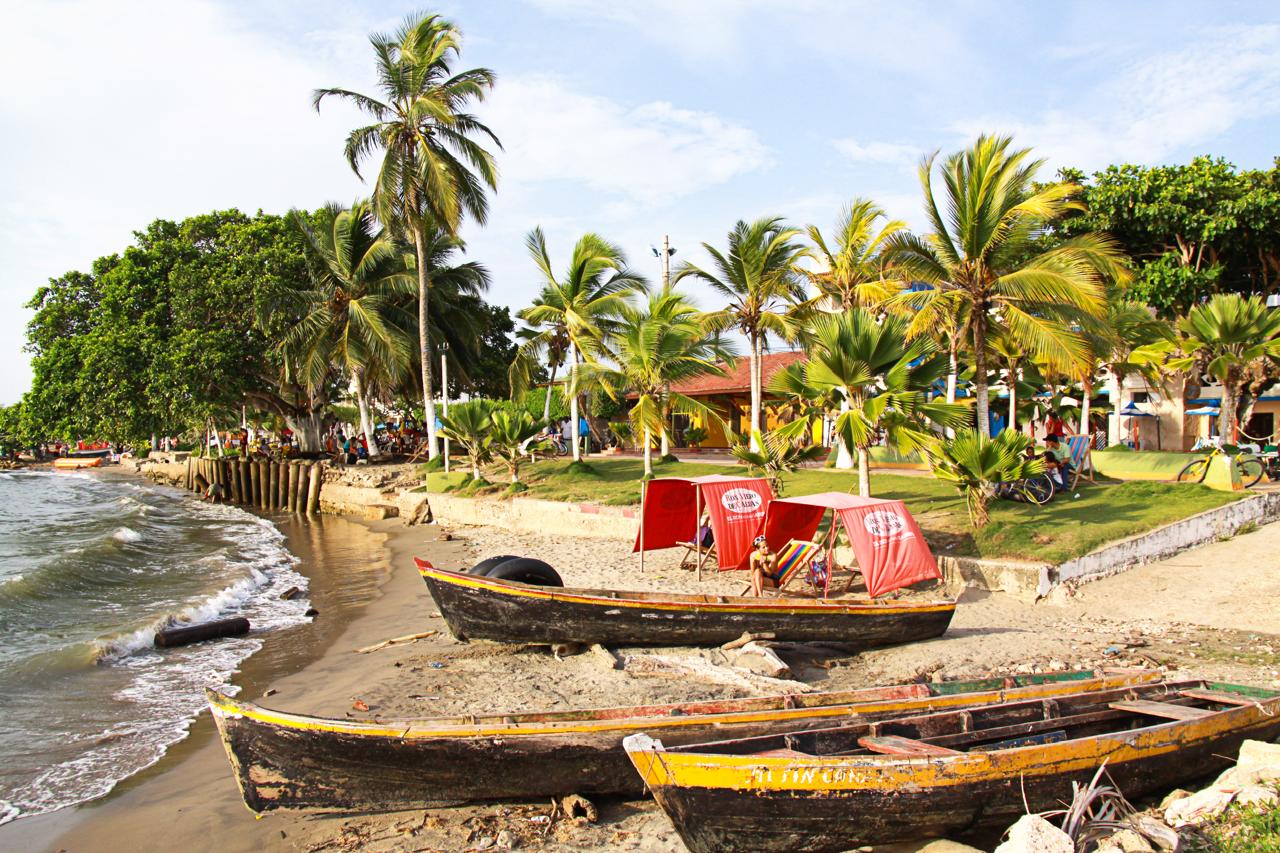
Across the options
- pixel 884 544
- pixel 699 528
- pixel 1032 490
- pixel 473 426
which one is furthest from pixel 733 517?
pixel 473 426

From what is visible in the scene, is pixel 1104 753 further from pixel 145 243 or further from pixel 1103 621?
pixel 145 243

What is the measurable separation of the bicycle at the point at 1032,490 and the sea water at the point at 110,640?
12.3 meters

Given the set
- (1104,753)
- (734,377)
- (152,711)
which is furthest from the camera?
(734,377)

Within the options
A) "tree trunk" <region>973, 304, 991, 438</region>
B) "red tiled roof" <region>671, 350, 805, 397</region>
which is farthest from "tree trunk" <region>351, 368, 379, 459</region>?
"tree trunk" <region>973, 304, 991, 438</region>

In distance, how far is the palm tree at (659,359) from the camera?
1797 centimetres

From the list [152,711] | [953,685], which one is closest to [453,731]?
[953,685]

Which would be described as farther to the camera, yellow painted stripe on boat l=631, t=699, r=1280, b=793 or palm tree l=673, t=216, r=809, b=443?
palm tree l=673, t=216, r=809, b=443

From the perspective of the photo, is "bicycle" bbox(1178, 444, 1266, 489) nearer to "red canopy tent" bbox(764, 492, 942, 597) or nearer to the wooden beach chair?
the wooden beach chair

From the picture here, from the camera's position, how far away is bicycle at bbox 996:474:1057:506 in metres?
13.8

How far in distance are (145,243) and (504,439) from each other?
2435cm

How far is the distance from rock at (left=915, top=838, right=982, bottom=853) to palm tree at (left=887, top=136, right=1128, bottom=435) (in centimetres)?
954

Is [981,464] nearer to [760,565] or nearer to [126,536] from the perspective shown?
[760,565]

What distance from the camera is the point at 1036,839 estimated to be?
4.48 m

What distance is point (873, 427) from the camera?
518 inches
